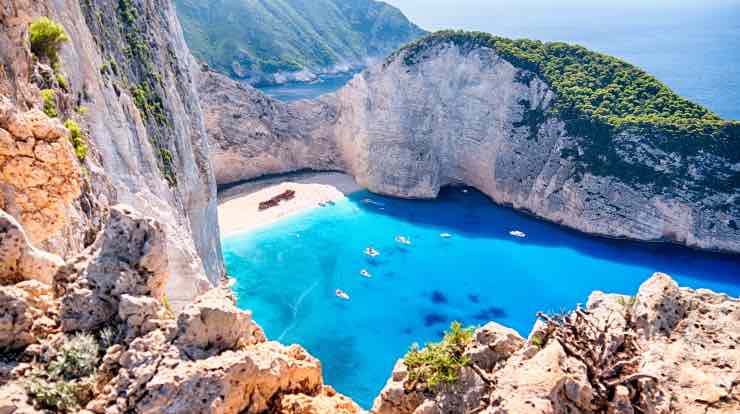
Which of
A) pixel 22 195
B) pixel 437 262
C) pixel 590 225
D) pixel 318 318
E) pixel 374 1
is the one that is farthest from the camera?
pixel 374 1

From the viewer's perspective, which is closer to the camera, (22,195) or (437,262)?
(22,195)

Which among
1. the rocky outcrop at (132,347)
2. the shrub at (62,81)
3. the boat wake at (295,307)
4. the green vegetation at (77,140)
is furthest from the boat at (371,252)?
the rocky outcrop at (132,347)

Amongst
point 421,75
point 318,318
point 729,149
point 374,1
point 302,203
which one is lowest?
point 318,318

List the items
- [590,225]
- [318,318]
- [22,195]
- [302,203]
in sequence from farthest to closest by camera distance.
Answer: [302,203] < [590,225] < [318,318] < [22,195]

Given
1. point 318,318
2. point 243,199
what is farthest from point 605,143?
point 243,199

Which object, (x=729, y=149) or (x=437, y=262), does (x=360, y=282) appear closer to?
(x=437, y=262)

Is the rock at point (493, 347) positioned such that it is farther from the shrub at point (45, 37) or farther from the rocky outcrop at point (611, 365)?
the shrub at point (45, 37)

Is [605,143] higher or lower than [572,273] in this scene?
higher
